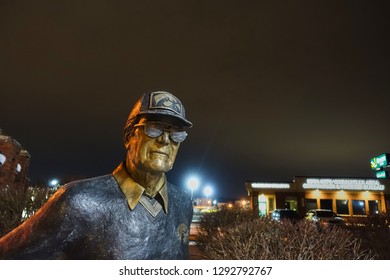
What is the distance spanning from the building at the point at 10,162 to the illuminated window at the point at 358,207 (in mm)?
30257

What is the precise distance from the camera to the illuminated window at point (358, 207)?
1170 inches

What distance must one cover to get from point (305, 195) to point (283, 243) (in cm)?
2878

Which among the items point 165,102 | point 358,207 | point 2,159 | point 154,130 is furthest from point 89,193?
point 358,207

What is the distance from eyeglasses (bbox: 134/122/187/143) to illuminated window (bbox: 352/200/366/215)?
33.4m

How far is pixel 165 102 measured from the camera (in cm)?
155

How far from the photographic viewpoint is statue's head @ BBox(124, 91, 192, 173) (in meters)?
1.52

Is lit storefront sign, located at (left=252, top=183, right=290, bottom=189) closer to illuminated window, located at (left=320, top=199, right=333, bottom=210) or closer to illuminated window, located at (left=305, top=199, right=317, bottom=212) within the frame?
illuminated window, located at (left=305, top=199, right=317, bottom=212)

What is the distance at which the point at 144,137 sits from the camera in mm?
1539

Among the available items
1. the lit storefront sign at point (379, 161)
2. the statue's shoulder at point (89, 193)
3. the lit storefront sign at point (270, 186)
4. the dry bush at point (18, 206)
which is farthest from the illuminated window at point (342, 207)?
the statue's shoulder at point (89, 193)

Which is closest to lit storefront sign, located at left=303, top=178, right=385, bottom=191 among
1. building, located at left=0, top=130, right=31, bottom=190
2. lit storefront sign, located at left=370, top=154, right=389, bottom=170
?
lit storefront sign, located at left=370, top=154, right=389, bottom=170

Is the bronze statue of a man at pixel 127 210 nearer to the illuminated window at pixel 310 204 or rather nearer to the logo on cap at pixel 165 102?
the logo on cap at pixel 165 102

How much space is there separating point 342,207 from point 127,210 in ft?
109

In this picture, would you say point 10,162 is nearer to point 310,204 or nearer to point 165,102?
point 165,102

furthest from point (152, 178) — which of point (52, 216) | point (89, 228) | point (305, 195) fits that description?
point (305, 195)
